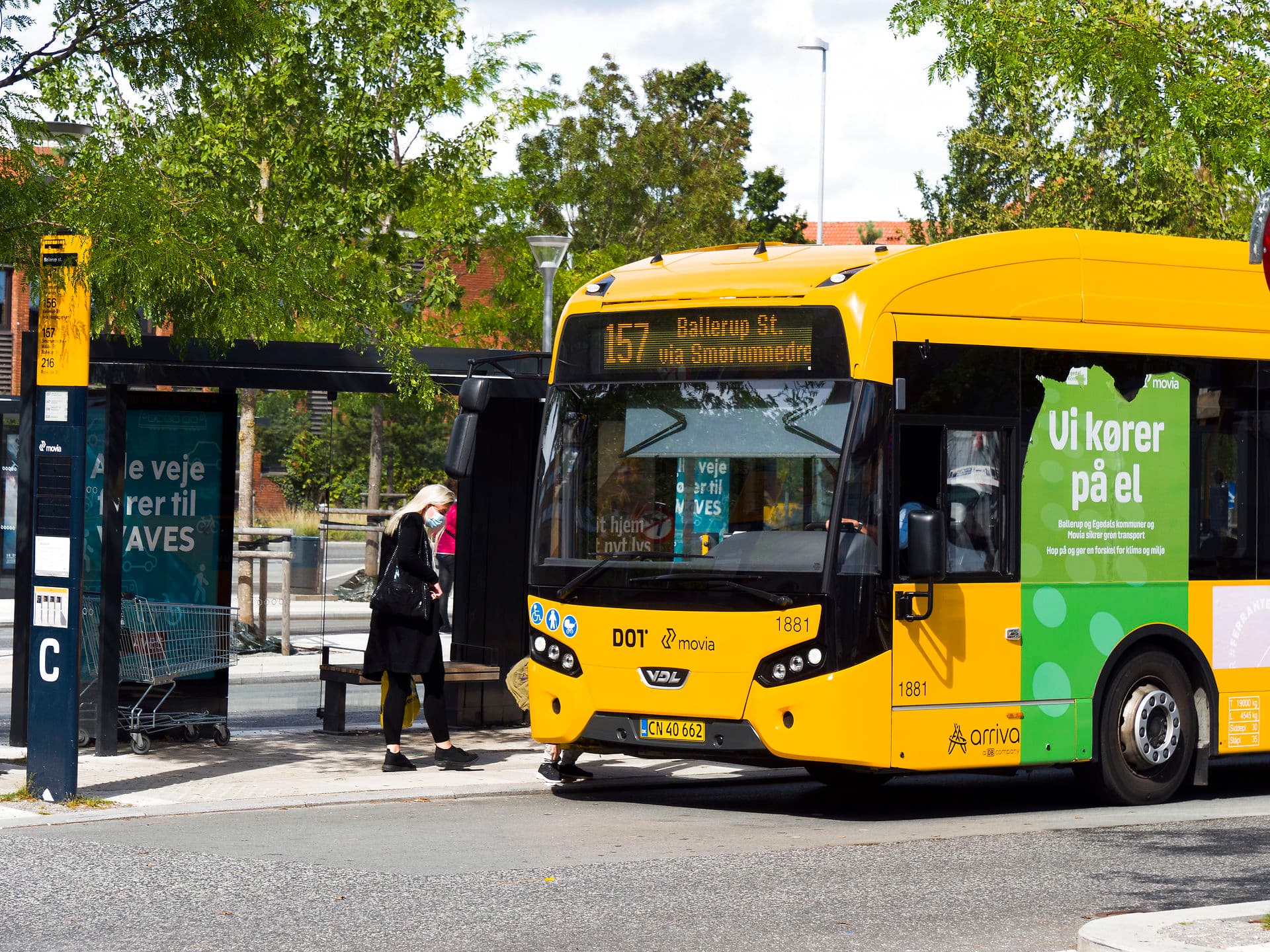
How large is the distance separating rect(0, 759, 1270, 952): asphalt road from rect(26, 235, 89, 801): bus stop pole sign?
2.54 ft

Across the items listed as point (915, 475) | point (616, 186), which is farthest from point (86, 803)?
point (616, 186)

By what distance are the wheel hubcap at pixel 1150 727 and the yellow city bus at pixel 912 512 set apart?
0.02m

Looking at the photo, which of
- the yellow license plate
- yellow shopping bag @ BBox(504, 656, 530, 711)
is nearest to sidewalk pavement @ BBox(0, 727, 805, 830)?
yellow shopping bag @ BBox(504, 656, 530, 711)

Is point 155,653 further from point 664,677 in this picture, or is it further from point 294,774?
point 664,677

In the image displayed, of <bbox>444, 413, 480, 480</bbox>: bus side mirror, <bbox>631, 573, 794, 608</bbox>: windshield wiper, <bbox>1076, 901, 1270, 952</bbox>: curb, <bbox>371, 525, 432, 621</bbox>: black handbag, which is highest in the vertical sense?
<bbox>444, 413, 480, 480</bbox>: bus side mirror

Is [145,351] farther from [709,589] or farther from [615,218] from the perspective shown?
[615,218]

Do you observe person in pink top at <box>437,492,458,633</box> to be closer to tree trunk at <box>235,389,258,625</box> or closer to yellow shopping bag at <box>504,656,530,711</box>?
yellow shopping bag at <box>504,656,530,711</box>

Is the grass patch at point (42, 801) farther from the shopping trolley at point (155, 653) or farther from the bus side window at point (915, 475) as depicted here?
the bus side window at point (915, 475)

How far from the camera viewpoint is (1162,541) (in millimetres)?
10945

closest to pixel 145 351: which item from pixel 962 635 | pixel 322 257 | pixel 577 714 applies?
pixel 322 257

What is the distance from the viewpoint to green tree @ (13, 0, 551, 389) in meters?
10.6

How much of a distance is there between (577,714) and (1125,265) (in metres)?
4.12

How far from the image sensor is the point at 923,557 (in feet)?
31.7

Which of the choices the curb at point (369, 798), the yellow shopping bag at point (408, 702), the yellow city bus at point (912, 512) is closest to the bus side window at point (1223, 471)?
the yellow city bus at point (912, 512)
